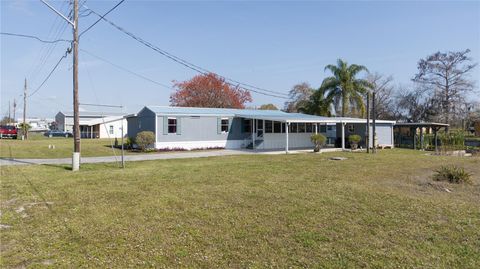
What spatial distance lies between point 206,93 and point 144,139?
100ft

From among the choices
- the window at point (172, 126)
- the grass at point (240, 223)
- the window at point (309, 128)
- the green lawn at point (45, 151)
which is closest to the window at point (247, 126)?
the window at point (309, 128)

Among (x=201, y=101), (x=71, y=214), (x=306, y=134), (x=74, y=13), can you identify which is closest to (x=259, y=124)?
(x=306, y=134)

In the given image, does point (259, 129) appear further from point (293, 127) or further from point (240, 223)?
point (240, 223)

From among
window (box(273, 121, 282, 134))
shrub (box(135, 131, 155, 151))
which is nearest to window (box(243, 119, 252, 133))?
window (box(273, 121, 282, 134))

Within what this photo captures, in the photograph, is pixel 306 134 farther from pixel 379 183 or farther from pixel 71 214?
pixel 71 214

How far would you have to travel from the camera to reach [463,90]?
50062 millimetres

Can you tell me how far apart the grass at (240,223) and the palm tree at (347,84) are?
25.2 metres

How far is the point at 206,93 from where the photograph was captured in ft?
171

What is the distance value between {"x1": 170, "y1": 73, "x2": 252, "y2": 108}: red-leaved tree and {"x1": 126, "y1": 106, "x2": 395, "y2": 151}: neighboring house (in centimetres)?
2391

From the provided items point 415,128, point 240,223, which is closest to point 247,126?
point 415,128

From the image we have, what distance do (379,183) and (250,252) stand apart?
6.51 metres

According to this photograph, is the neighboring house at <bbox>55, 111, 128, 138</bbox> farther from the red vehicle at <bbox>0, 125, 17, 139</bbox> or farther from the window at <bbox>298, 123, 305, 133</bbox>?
the window at <bbox>298, 123, 305, 133</bbox>

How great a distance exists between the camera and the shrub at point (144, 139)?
73.5ft

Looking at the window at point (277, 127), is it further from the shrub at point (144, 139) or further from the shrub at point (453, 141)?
the shrub at point (453, 141)
